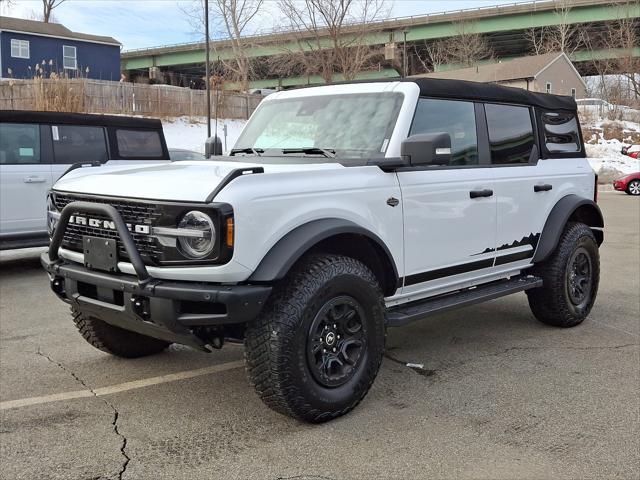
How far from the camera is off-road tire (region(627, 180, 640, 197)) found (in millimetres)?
21172

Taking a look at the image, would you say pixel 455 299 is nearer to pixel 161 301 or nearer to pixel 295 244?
pixel 295 244

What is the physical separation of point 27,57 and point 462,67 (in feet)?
115

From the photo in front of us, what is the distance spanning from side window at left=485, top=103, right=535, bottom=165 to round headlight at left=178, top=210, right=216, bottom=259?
2.63m

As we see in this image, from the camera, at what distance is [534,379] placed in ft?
14.5

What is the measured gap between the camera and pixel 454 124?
4.79 m

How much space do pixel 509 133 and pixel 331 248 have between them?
221 centimetres

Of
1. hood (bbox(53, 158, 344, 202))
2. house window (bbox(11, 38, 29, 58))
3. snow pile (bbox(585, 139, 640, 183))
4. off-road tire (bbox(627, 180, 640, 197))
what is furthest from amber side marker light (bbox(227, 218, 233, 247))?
house window (bbox(11, 38, 29, 58))

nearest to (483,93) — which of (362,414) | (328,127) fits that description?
(328,127)

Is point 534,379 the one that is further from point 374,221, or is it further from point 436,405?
point 374,221

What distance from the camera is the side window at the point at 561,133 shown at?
5.75 metres

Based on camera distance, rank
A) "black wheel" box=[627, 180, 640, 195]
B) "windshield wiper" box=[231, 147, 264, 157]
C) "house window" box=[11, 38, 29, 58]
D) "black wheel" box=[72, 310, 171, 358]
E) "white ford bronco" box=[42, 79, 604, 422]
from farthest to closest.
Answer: "house window" box=[11, 38, 29, 58]
"black wheel" box=[627, 180, 640, 195]
"windshield wiper" box=[231, 147, 264, 157]
"black wheel" box=[72, 310, 171, 358]
"white ford bronco" box=[42, 79, 604, 422]

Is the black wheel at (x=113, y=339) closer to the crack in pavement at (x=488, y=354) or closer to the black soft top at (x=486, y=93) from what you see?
the crack in pavement at (x=488, y=354)

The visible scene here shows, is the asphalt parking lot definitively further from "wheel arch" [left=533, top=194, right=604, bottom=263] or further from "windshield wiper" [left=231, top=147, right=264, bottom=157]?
"windshield wiper" [left=231, top=147, right=264, bottom=157]

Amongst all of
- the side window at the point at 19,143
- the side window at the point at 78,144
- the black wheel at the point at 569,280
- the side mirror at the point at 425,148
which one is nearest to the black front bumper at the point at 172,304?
the side mirror at the point at 425,148
